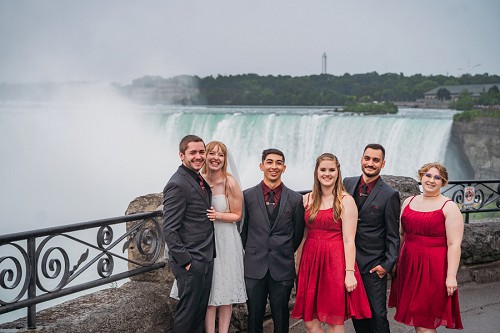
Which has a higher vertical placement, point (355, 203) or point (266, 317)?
point (355, 203)

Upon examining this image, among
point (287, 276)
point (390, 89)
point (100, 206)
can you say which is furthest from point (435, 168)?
point (390, 89)

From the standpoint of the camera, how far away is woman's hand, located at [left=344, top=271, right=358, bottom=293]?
3.96m

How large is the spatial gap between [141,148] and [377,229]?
33257 millimetres

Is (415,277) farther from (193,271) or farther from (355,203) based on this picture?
(193,271)

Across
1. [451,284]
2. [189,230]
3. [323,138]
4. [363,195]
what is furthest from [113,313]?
[323,138]

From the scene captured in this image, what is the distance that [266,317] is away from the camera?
5.07m

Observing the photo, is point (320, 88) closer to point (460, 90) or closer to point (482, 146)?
point (460, 90)

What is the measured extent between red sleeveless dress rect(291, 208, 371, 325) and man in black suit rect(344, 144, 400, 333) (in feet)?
0.41

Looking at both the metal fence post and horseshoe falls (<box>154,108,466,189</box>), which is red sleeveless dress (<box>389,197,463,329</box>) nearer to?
the metal fence post

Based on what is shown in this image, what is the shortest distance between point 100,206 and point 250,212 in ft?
101

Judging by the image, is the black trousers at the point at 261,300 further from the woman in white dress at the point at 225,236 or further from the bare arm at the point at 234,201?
the bare arm at the point at 234,201

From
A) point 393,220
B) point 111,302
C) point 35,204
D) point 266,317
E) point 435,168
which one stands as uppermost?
point 435,168

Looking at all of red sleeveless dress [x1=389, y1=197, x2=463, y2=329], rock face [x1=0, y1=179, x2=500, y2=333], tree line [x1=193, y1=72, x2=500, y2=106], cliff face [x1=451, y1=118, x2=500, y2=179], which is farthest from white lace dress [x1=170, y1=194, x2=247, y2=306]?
tree line [x1=193, y1=72, x2=500, y2=106]

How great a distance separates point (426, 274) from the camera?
4.10 meters
